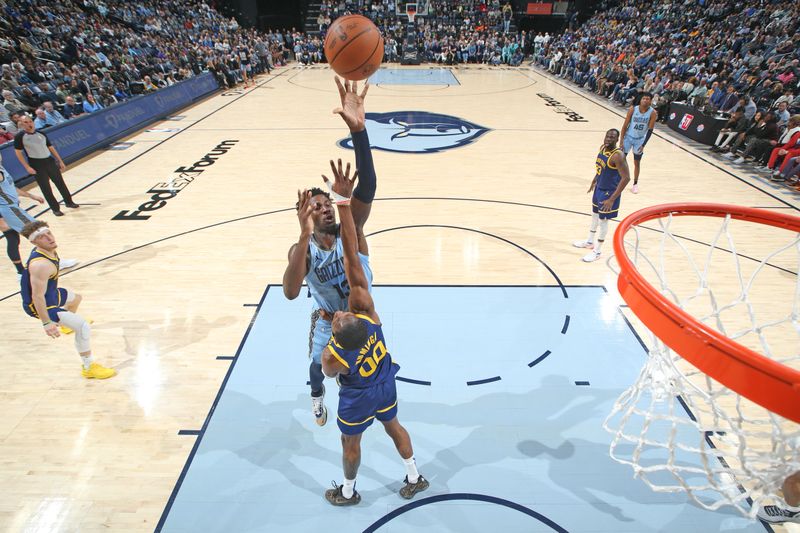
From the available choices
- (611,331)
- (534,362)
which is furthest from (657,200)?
(534,362)

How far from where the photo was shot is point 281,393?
3.94 m

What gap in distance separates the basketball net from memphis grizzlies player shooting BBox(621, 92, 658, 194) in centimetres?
166

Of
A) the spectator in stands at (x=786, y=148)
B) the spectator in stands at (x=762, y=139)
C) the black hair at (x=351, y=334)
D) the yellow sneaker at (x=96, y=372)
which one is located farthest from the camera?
the spectator in stands at (x=762, y=139)

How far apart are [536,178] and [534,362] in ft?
17.1

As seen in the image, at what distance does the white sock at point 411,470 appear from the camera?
3.00 meters

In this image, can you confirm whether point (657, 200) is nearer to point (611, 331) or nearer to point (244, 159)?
point (611, 331)

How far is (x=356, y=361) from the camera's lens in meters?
2.56

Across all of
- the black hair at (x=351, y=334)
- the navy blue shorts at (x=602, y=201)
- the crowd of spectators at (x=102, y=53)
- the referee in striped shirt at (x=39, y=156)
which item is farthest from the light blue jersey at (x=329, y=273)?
the crowd of spectators at (x=102, y=53)

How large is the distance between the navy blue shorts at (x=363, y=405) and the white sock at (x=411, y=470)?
435 millimetres

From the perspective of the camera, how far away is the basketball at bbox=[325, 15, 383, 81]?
350cm

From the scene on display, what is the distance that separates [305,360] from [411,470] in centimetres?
164

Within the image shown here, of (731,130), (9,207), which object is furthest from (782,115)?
(9,207)

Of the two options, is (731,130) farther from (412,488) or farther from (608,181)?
(412,488)

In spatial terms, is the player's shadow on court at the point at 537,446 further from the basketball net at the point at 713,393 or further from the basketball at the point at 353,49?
the basketball at the point at 353,49
